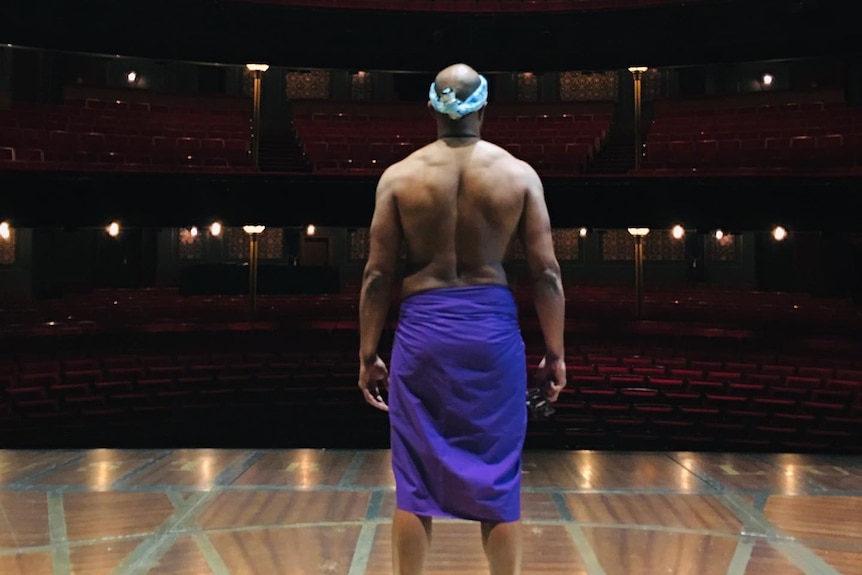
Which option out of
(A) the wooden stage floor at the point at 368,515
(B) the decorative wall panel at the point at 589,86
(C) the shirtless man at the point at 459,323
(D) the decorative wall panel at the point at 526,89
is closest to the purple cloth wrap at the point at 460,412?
(C) the shirtless man at the point at 459,323

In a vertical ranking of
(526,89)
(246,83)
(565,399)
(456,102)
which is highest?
(246,83)

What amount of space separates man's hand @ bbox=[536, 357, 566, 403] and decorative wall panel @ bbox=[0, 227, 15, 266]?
41.0ft

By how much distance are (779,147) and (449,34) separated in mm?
4800

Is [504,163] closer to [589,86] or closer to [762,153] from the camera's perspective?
[762,153]

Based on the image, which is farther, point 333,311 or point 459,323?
point 333,311

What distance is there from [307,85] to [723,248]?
1005 centimetres

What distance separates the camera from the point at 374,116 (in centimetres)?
1377

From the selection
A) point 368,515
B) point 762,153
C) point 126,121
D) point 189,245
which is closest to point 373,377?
point 368,515

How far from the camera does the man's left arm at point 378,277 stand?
1670mm

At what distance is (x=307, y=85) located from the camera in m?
15.5

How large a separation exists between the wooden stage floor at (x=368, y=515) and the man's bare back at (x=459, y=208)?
1168 mm

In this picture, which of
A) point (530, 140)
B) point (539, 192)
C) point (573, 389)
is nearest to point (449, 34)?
point (530, 140)

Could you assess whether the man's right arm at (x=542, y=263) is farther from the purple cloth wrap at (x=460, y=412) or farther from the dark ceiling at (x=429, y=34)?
the dark ceiling at (x=429, y=34)

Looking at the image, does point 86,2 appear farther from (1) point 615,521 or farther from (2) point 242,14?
(1) point 615,521
